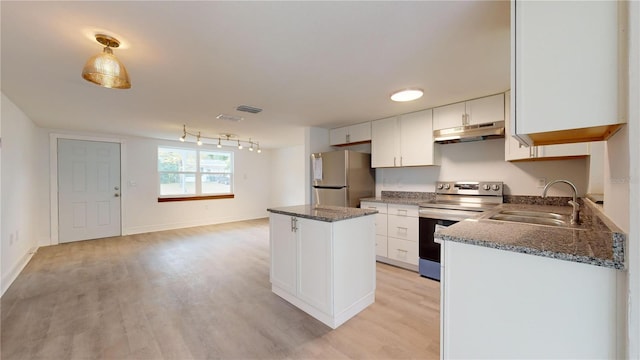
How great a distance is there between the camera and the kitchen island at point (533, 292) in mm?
885

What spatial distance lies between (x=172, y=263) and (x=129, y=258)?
786 millimetres

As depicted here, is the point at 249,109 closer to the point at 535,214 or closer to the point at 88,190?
the point at 535,214

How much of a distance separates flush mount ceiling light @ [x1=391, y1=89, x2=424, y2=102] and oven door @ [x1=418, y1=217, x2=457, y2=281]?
54.8 inches

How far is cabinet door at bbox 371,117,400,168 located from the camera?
3684mm

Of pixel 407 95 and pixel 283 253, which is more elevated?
pixel 407 95

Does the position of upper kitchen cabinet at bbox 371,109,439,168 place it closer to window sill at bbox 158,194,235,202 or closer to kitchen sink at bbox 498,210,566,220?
kitchen sink at bbox 498,210,566,220

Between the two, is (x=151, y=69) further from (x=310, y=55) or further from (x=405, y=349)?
(x=405, y=349)

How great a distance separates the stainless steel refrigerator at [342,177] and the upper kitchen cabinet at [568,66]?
9.31 feet

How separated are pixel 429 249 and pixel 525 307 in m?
2.03

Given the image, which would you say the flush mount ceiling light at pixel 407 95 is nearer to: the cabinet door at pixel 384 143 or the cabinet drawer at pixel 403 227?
the cabinet door at pixel 384 143

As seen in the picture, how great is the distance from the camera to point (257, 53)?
1.83 meters

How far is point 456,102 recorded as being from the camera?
9.94ft

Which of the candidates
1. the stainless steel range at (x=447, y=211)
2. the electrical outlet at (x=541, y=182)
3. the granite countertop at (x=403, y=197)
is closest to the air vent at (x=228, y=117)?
the granite countertop at (x=403, y=197)

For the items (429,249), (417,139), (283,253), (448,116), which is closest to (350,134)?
(417,139)
